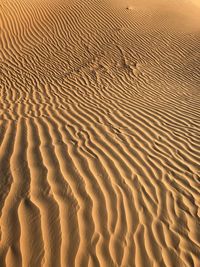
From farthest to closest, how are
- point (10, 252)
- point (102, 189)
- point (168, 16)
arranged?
point (168, 16)
point (102, 189)
point (10, 252)

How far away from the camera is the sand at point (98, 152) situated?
2.88 m

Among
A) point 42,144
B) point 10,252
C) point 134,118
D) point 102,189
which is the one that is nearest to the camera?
point 10,252

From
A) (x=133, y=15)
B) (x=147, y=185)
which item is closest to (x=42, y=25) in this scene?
(x=133, y=15)

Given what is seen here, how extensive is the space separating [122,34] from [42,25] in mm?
3326

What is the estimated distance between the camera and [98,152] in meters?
4.39

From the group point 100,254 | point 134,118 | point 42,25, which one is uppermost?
point 42,25

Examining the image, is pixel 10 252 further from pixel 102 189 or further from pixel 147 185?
pixel 147 185

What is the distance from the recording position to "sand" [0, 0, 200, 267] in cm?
288

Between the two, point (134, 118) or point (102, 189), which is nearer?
point (102, 189)

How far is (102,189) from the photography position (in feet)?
11.7

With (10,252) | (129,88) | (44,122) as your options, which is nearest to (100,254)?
(10,252)

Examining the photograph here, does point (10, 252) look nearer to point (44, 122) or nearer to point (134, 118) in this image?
point (44, 122)

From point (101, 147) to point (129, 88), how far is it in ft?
12.6

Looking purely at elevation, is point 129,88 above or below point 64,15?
below
